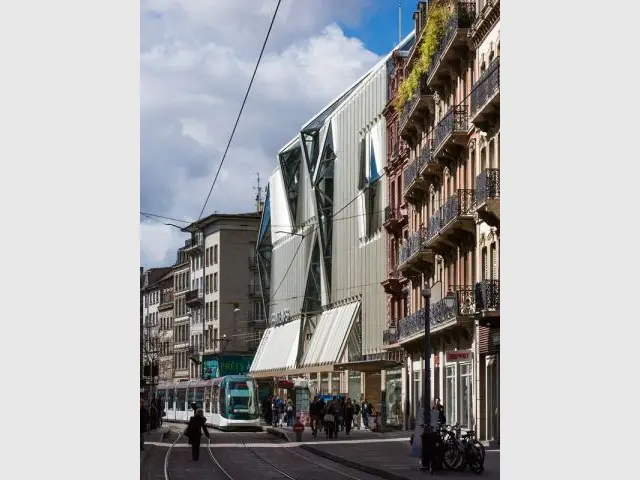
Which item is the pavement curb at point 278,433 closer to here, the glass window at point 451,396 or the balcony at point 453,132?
the glass window at point 451,396

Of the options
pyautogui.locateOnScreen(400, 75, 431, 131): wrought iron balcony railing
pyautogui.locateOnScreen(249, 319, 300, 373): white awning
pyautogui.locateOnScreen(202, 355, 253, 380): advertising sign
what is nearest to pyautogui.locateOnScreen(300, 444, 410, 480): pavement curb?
pyautogui.locateOnScreen(400, 75, 431, 131): wrought iron balcony railing

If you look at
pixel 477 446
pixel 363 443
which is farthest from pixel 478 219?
pixel 477 446

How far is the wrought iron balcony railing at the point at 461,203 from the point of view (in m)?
40.4

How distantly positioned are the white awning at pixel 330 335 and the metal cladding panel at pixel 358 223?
0.87 m

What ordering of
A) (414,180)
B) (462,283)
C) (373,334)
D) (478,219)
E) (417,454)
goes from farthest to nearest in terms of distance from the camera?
1. (373,334)
2. (414,180)
3. (462,283)
4. (478,219)
5. (417,454)

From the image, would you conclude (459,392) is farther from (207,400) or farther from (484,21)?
(207,400)

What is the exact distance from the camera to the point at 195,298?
12900cm

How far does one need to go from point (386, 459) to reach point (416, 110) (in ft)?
67.0

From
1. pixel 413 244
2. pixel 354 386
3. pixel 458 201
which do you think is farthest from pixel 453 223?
pixel 354 386

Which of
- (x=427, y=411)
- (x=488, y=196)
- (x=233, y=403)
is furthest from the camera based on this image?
(x=233, y=403)

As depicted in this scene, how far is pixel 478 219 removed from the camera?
4053 centimetres
